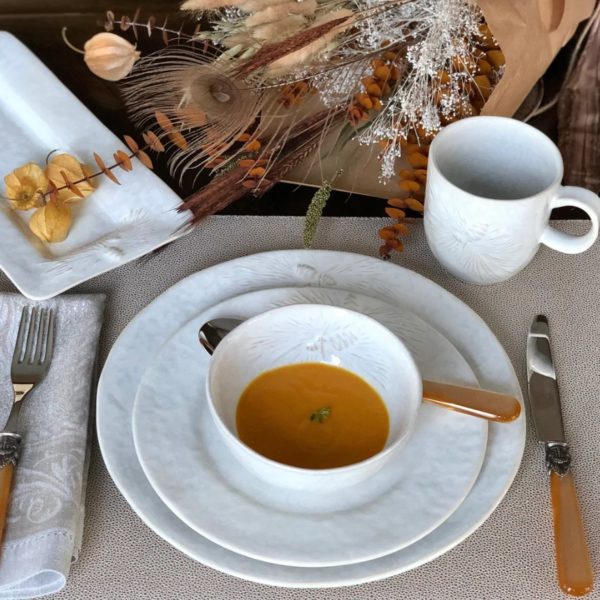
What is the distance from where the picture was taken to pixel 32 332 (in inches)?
27.6

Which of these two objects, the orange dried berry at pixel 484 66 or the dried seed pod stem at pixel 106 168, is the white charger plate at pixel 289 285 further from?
the orange dried berry at pixel 484 66

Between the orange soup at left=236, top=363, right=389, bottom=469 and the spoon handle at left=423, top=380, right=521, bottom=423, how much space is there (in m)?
0.04

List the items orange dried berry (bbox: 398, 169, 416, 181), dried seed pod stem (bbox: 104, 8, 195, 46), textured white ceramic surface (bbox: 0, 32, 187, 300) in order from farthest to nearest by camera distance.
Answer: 1. dried seed pod stem (bbox: 104, 8, 195, 46)
2. orange dried berry (bbox: 398, 169, 416, 181)
3. textured white ceramic surface (bbox: 0, 32, 187, 300)

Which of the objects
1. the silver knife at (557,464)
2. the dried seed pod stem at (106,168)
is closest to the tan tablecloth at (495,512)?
the silver knife at (557,464)

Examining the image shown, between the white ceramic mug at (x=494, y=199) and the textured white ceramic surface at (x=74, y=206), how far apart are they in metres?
0.27

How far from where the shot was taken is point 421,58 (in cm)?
87

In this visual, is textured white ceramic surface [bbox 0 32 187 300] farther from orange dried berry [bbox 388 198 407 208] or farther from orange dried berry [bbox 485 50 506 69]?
orange dried berry [bbox 485 50 506 69]

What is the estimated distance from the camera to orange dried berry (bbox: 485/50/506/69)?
994 mm

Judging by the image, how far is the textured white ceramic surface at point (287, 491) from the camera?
0.53 meters

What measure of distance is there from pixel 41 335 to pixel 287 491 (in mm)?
276

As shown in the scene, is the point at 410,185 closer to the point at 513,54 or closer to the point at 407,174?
the point at 407,174

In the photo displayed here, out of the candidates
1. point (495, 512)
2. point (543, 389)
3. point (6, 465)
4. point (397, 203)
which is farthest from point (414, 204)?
point (6, 465)

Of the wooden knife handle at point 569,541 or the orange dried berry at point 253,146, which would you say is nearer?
the wooden knife handle at point 569,541

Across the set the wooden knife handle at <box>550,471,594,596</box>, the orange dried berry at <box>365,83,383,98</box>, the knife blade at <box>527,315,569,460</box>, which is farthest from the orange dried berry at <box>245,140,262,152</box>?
the wooden knife handle at <box>550,471,594,596</box>
